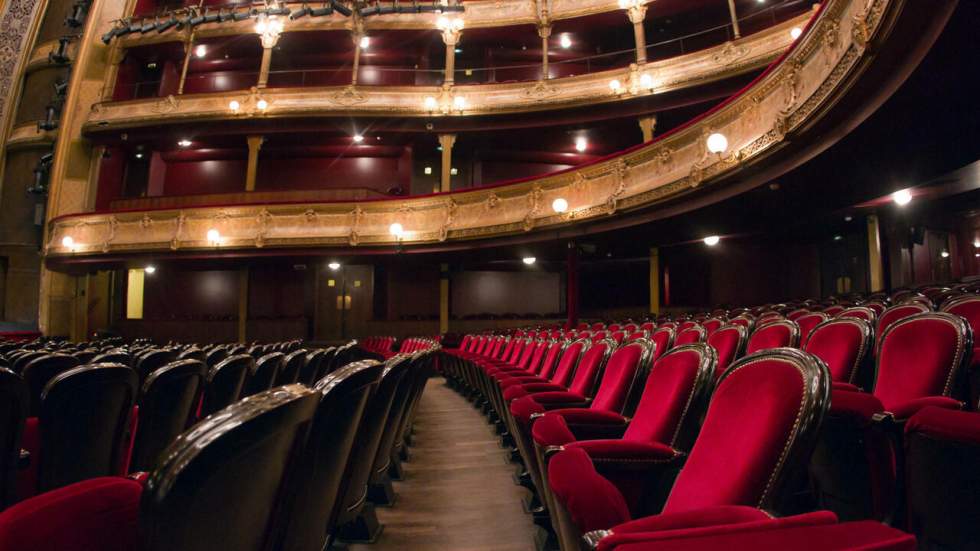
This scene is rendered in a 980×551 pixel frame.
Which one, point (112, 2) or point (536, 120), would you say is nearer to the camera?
point (536, 120)

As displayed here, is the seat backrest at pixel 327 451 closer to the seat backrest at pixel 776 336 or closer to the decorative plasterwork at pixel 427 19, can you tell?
the seat backrest at pixel 776 336

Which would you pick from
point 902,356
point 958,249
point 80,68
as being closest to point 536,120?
point 958,249

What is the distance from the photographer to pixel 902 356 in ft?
6.59

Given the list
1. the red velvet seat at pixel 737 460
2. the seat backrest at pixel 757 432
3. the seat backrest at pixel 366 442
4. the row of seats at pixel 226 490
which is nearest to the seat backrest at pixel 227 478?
the row of seats at pixel 226 490

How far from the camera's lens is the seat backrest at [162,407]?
1965mm

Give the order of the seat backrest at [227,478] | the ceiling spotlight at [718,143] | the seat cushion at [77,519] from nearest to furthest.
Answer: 1. the seat backrest at [227,478]
2. the seat cushion at [77,519]
3. the ceiling spotlight at [718,143]

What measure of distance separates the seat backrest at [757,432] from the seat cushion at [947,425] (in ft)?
1.31

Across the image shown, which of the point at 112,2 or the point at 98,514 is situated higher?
the point at 112,2

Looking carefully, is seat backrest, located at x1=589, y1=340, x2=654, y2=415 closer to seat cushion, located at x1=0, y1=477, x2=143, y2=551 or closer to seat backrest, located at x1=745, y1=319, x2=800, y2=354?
seat backrest, located at x1=745, y1=319, x2=800, y2=354

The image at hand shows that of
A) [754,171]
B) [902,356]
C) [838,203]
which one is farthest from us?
[838,203]

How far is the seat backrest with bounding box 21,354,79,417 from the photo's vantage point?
2.31m

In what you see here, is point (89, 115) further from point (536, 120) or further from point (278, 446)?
point (278, 446)

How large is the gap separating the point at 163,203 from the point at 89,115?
11.2ft

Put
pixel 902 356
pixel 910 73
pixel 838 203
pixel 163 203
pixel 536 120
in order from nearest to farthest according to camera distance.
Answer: pixel 902 356, pixel 910 73, pixel 838 203, pixel 536 120, pixel 163 203
